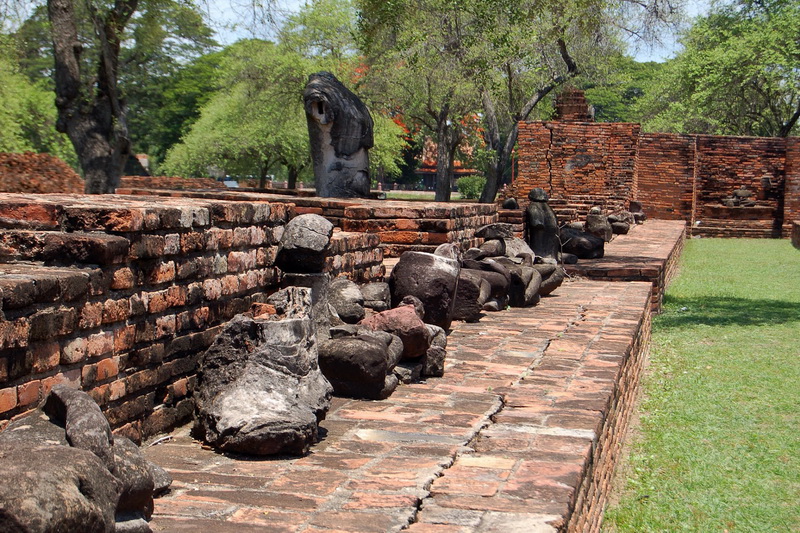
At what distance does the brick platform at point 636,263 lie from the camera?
9.84 metres

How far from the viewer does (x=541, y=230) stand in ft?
32.8

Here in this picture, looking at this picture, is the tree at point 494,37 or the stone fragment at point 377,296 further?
the tree at point 494,37

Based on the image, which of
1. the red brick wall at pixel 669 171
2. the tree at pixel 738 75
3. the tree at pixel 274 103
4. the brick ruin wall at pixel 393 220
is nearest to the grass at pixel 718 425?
the brick ruin wall at pixel 393 220

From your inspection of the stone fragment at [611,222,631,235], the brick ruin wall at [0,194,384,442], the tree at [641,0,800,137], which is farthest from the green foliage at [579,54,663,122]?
the brick ruin wall at [0,194,384,442]

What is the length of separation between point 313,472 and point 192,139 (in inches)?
1163

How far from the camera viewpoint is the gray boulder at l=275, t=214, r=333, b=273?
4.50 metres

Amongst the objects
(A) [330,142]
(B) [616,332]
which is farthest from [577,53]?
(B) [616,332]

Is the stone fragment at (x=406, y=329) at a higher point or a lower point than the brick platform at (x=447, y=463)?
higher

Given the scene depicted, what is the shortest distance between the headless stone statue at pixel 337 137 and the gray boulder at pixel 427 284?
3801 mm

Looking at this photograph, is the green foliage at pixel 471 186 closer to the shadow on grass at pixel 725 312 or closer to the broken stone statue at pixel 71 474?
the shadow on grass at pixel 725 312

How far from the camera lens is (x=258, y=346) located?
3.55 metres

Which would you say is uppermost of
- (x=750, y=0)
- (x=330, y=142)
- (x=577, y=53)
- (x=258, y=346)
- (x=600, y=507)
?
(x=750, y=0)

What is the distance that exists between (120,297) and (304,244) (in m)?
1.41

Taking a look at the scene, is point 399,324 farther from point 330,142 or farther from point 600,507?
point 330,142
